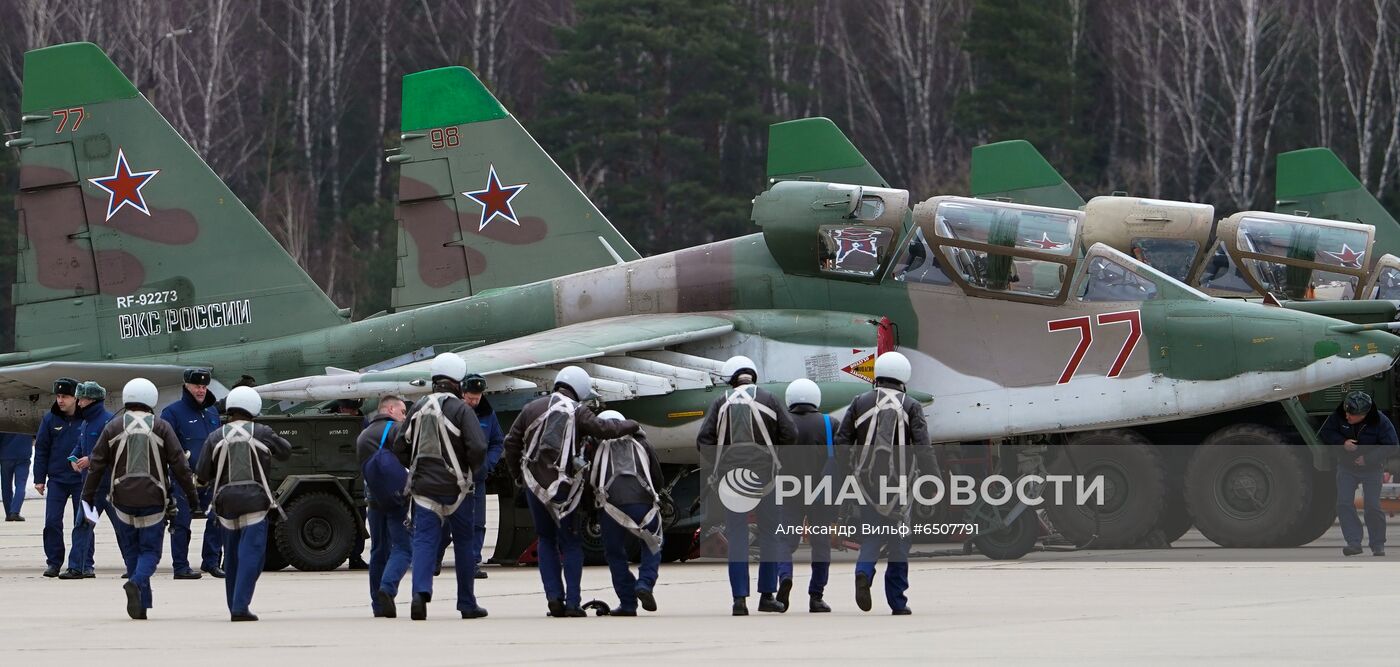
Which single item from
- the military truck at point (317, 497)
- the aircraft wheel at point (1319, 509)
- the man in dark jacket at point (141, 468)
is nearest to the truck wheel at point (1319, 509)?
the aircraft wheel at point (1319, 509)

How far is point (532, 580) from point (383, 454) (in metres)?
3.56

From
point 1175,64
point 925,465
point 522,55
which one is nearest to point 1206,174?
point 1175,64

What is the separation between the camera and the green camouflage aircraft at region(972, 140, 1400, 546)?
16.1 m

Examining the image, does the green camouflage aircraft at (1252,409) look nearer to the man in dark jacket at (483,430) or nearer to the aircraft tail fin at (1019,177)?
the man in dark jacket at (483,430)

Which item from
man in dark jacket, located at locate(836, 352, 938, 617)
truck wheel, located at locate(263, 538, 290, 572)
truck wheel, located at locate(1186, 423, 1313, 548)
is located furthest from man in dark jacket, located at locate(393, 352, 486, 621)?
truck wheel, located at locate(1186, 423, 1313, 548)

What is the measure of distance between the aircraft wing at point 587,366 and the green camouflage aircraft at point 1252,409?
3.40m

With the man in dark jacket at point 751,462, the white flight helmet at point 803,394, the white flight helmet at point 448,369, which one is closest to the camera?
the man in dark jacket at point 751,462

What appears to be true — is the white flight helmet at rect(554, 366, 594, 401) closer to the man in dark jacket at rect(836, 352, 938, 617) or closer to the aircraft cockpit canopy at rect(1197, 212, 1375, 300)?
the man in dark jacket at rect(836, 352, 938, 617)

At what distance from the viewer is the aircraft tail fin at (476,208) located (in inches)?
829

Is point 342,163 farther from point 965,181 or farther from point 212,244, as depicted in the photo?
point 212,244

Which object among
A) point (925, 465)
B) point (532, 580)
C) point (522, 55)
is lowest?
point (532, 580)

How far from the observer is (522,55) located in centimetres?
5672

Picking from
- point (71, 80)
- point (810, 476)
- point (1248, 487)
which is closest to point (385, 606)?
point (810, 476)

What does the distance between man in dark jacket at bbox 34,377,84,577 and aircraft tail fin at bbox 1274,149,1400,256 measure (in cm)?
1700
